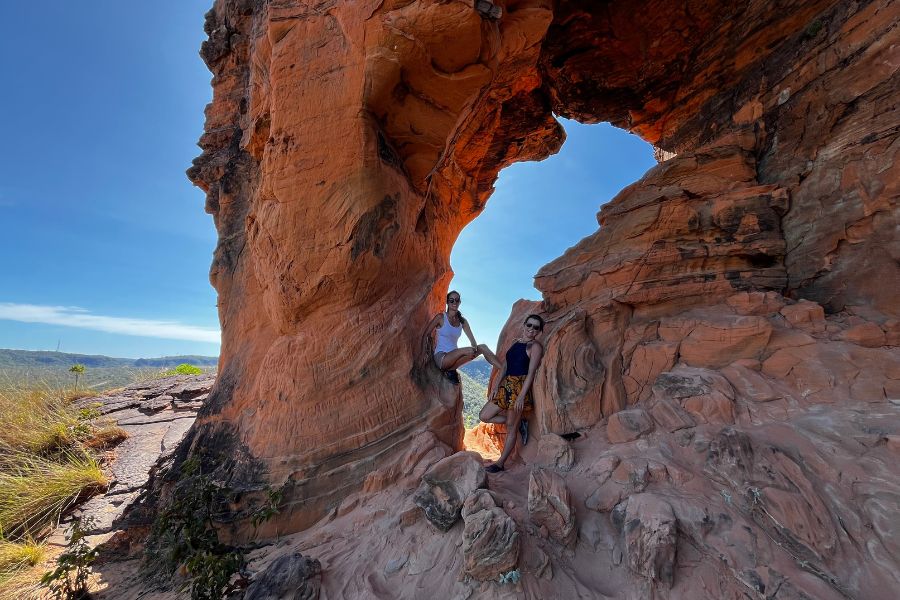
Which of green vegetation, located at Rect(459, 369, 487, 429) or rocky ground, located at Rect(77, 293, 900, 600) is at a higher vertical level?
rocky ground, located at Rect(77, 293, 900, 600)

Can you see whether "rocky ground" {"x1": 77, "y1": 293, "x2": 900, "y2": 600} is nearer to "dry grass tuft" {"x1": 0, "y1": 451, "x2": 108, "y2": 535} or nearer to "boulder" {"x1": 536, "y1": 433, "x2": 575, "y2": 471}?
"boulder" {"x1": 536, "y1": 433, "x2": 575, "y2": 471}

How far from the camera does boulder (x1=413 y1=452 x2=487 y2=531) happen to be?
3131 millimetres

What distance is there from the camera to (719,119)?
17.6 ft

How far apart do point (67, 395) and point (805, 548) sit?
14011 millimetres

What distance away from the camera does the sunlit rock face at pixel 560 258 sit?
11.4 feet

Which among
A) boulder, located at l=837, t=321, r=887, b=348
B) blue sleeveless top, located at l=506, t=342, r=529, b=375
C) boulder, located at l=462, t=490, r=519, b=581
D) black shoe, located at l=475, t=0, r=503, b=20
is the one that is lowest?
boulder, located at l=462, t=490, r=519, b=581

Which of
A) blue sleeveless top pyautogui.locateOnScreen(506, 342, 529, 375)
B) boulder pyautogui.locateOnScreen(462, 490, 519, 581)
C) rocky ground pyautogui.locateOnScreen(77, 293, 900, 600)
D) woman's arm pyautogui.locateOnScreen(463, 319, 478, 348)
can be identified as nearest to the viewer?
rocky ground pyautogui.locateOnScreen(77, 293, 900, 600)

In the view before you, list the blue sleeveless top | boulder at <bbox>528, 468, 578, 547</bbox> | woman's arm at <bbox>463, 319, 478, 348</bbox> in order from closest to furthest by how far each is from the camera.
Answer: boulder at <bbox>528, 468, 578, 547</bbox> → the blue sleeveless top → woman's arm at <bbox>463, 319, 478, 348</bbox>

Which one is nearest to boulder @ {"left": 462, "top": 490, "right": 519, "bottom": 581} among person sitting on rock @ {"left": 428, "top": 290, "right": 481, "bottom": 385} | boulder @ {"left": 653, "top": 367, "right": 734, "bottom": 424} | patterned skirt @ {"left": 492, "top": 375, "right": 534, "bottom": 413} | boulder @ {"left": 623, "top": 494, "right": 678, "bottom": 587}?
boulder @ {"left": 623, "top": 494, "right": 678, "bottom": 587}

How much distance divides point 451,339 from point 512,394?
1.26 metres

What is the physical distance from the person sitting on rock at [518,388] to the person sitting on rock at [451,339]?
2.48 ft

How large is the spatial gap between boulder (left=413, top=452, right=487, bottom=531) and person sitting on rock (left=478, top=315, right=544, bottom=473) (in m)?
0.93

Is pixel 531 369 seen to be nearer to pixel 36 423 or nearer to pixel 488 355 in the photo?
pixel 488 355

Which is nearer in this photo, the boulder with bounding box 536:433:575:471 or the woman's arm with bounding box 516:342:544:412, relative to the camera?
the boulder with bounding box 536:433:575:471
